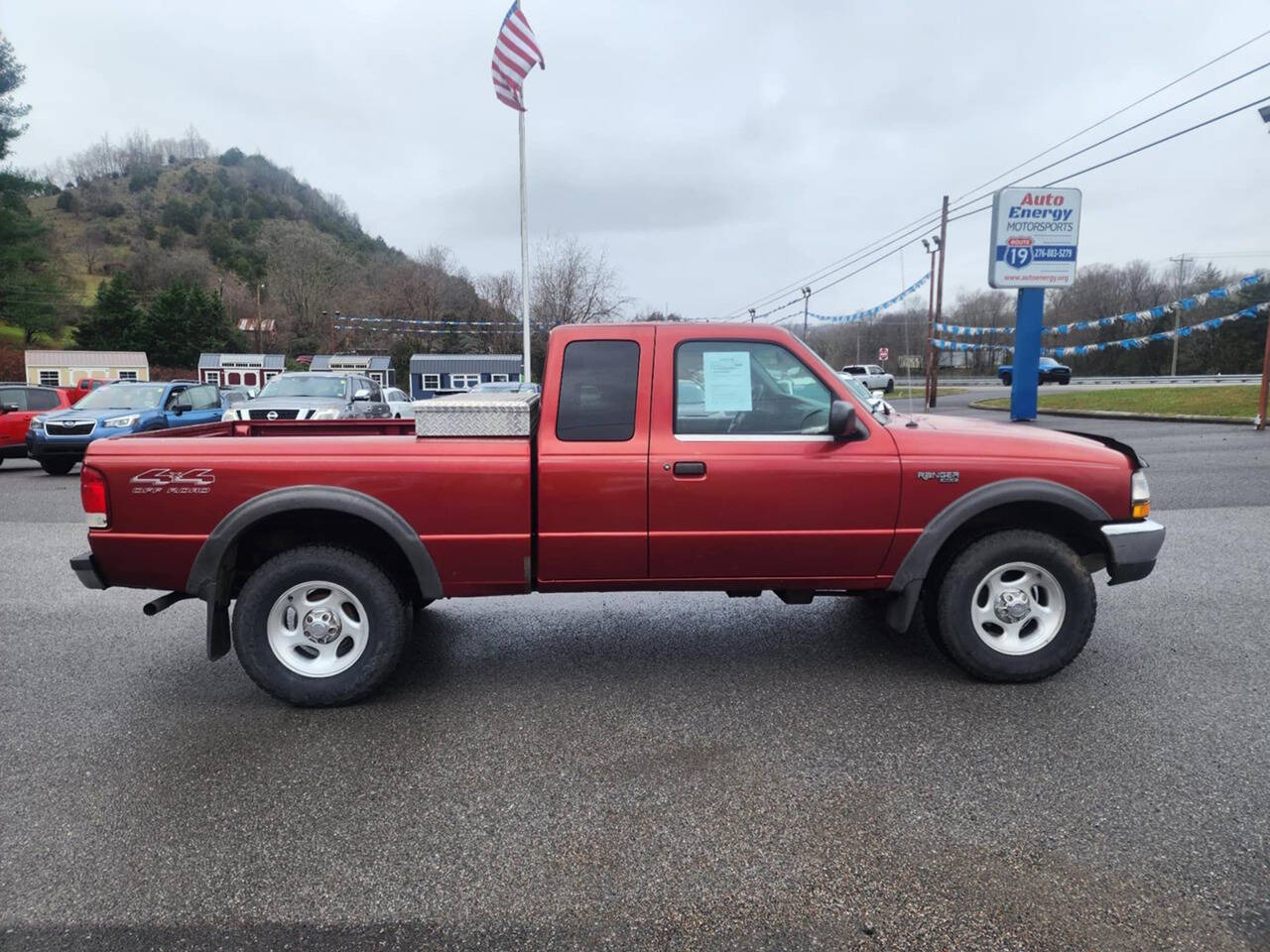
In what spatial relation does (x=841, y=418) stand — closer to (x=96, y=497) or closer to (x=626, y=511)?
(x=626, y=511)

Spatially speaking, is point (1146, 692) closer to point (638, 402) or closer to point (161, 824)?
point (638, 402)

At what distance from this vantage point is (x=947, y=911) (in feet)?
8.12

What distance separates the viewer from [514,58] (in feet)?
58.6

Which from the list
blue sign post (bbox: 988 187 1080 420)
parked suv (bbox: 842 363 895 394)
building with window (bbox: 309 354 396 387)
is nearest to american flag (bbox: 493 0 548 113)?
blue sign post (bbox: 988 187 1080 420)

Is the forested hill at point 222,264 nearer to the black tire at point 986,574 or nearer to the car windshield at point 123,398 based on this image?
the car windshield at point 123,398

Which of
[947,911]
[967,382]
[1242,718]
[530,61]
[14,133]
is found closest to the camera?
[947,911]

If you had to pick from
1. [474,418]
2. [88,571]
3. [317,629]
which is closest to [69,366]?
[88,571]

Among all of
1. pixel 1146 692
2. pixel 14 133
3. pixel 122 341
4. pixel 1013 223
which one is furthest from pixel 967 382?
pixel 122 341

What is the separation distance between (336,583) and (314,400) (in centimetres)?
1224

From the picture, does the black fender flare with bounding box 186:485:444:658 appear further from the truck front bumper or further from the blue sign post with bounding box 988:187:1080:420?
the blue sign post with bounding box 988:187:1080:420

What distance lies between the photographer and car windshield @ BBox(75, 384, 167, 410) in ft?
49.1

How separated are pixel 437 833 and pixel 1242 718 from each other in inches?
147

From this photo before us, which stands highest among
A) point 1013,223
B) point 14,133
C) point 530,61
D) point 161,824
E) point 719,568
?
point 14,133

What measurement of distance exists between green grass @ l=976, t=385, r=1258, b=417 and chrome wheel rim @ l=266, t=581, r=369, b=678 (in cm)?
2274
